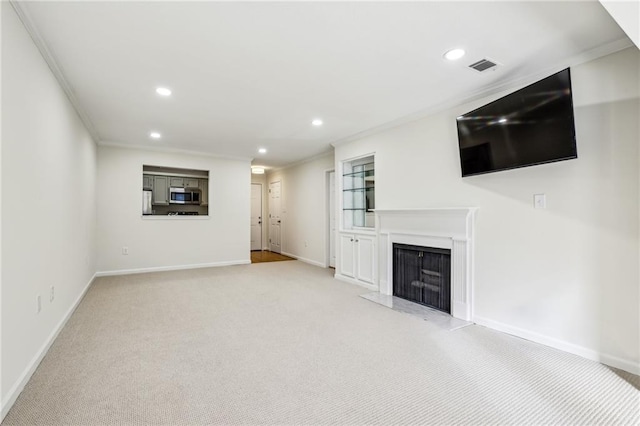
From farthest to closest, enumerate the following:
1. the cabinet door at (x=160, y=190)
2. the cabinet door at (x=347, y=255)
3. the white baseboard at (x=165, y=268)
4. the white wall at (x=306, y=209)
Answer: the cabinet door at (x=160, y=190)
the white wall at (x=306, y=209)
the white baseboard at (x=165, y=268)
the cabinet door at (x=347, y=255)

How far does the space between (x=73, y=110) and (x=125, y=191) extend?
7.65 feet

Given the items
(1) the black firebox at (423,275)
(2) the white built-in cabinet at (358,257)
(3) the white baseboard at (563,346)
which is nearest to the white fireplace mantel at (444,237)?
(1) the black firebox at (423,275)

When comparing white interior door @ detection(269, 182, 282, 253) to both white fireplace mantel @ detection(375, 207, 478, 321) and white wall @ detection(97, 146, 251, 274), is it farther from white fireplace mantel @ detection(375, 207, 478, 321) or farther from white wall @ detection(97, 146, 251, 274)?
white fireplace mantel @ detection(375, 207, 478, 321)

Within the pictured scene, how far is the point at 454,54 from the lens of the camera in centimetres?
245

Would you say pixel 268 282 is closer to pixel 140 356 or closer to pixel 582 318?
pixel 140 356

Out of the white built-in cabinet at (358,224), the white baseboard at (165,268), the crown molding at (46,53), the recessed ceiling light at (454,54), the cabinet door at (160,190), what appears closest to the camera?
the crown molding at (46,53)

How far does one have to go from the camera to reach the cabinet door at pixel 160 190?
A: 711 centimetres

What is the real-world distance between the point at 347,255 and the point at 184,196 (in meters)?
4.37

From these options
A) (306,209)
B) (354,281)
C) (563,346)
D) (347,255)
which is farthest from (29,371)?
(306,209)

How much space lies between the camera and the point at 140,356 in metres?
2.46

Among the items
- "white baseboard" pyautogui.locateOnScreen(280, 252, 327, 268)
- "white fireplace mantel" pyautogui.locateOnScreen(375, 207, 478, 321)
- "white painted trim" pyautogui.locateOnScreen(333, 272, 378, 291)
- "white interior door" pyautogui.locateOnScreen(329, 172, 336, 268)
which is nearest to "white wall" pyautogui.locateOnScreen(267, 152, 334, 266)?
"white baseboard" pyautogui.locateOnScreen(280, 252, 327, 268)

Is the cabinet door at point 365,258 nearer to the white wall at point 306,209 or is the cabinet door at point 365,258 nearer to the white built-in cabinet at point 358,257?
the white built-in cabinet at point 358,257

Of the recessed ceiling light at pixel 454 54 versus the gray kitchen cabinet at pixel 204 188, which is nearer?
the recessed ceiling light at pixel 454 54

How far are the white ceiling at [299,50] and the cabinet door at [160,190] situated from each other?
3.38 m
